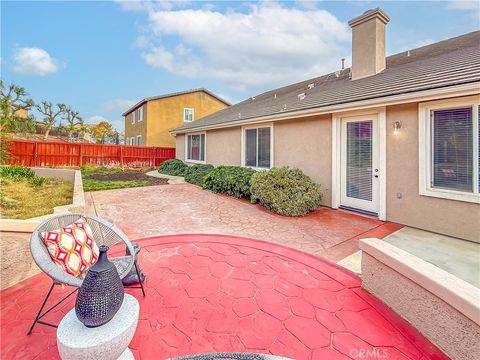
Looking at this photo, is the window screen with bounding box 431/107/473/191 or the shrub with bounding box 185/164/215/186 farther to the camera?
the shrub with bounding box 185/164/215/186

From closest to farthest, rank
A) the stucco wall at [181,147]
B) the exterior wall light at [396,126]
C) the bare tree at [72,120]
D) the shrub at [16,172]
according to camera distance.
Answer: the exterior wall light at [396,126], the shrub at [16,172], the stucco wall at [181,147], the bare tree at [72,120]

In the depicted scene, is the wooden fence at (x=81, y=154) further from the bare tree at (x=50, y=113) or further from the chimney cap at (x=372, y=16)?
the chimney cap at (x=372, y=16)

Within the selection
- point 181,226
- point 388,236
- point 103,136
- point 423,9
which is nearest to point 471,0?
point 423,9

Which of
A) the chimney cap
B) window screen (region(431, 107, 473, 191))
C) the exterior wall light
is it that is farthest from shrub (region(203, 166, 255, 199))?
the chimney cap

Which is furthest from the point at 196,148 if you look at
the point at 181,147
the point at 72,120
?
the point at 72,120

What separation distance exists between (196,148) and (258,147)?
252 inches

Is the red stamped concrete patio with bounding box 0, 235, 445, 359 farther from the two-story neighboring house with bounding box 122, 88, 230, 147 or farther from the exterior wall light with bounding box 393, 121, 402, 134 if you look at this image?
the two-story neighboring house with bounding box 122, 88, 230, 147

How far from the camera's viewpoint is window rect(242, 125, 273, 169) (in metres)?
9.28

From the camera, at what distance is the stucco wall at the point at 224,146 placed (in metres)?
11.1

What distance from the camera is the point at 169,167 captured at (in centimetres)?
1594

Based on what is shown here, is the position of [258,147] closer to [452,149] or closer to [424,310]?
[452,149]

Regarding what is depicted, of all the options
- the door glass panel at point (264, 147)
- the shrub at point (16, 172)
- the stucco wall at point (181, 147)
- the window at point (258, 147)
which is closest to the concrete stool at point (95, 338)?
the window at point (258, 147)

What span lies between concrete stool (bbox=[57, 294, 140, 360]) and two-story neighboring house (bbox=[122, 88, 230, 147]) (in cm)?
2209

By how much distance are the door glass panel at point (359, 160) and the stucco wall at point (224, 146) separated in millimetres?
5322
